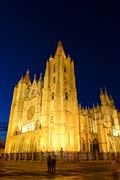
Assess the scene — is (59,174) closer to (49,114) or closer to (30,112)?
(49,114)

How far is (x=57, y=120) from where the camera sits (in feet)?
A: 106

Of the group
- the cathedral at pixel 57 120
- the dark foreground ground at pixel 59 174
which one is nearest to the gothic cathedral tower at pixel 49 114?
the cathedral at pixel 57 120

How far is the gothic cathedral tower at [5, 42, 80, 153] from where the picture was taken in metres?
31.6

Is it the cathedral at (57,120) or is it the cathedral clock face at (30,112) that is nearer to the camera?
the cathedral at (57,120)

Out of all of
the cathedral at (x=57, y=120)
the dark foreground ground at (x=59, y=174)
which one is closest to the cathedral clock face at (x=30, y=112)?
the cathedral at (x=57, y=120)

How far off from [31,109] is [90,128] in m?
16.6

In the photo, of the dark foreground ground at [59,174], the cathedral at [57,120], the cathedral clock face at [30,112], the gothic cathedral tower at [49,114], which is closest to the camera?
the dark foreground ground at [59,174]

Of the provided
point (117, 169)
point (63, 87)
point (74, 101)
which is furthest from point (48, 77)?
point (117, 169)

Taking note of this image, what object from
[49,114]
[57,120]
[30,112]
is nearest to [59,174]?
[57,120]

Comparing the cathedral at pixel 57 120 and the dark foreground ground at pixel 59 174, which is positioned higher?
the cathedral at pixel 57 120

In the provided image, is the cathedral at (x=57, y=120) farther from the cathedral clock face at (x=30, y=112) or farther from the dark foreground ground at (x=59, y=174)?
the dark foreground ground at (x=59, y=174)

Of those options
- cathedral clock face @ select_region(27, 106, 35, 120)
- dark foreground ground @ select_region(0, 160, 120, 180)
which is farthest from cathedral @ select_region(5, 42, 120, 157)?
dark foreground ground @ select_region(0, 160, 120, 180)

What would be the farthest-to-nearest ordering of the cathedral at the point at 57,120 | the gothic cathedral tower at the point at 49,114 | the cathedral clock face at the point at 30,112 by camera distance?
the cathedral clock face at the point at 30,112 < the cathedral at the point at 57,120 < the gothic cathedral tower at the point at 49,114

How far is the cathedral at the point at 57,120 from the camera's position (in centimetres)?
3203
